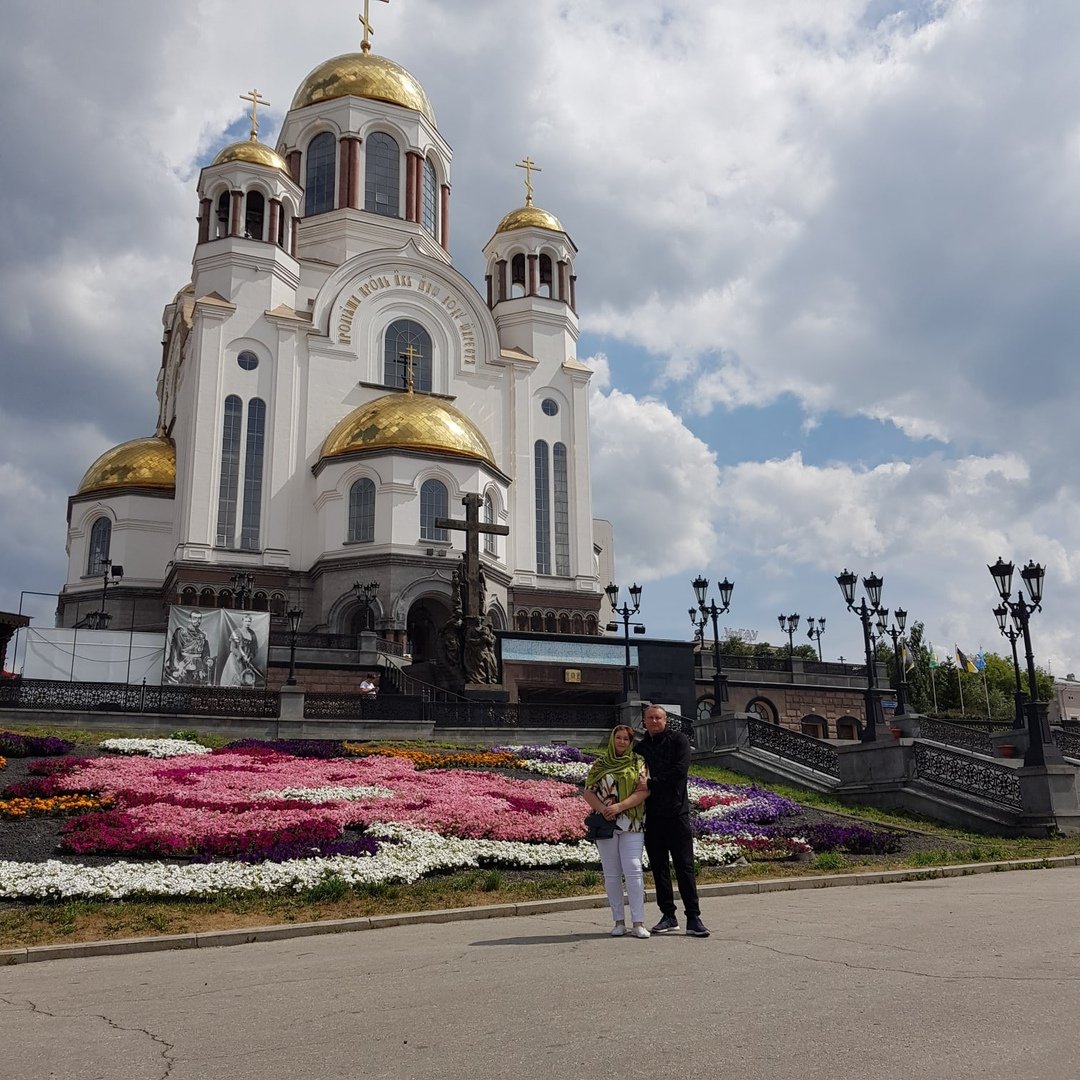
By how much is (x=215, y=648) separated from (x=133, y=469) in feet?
48.6

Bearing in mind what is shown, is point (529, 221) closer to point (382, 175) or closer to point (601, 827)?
point (382, 175)

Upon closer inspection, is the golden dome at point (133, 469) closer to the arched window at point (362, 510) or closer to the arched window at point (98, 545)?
the arched window at point (98, 545)

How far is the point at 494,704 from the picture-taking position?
25.6 meters

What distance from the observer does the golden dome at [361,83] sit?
48281mm

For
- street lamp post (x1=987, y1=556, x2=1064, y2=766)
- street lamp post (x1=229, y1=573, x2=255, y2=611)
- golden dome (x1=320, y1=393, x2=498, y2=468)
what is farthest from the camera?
golden dome (x1=320, y1=393, x2=498, y2=468)

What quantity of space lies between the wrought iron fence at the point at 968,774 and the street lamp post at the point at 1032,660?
48cm

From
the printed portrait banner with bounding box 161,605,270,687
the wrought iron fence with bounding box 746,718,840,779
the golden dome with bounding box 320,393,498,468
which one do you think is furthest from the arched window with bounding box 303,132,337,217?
the wrought iron fence with bounding box 746,718,840,779

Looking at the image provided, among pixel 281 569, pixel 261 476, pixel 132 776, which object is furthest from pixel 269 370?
pixel 132 776

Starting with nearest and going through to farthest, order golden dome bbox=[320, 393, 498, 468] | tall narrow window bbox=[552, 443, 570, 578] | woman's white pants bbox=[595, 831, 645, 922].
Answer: woman's white pants bbox=[595, 831, 645, 922], golden dome bbox=[320, 393, 498, 468], tall narrow window bbox=[552, 443, 570, 578]

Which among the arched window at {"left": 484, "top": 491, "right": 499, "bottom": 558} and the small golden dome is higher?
the small golden dome

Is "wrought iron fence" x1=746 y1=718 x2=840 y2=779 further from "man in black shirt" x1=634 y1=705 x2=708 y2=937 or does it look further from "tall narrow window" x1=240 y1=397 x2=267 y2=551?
"tall narrow window" x1=240 y1=397 x2=267 y2=551

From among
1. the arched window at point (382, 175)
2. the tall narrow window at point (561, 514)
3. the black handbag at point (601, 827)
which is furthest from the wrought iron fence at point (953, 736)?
the arched window at point (382, 175)

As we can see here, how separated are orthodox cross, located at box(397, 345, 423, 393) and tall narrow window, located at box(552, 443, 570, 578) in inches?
267

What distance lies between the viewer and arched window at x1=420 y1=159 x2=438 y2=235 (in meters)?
49.2
